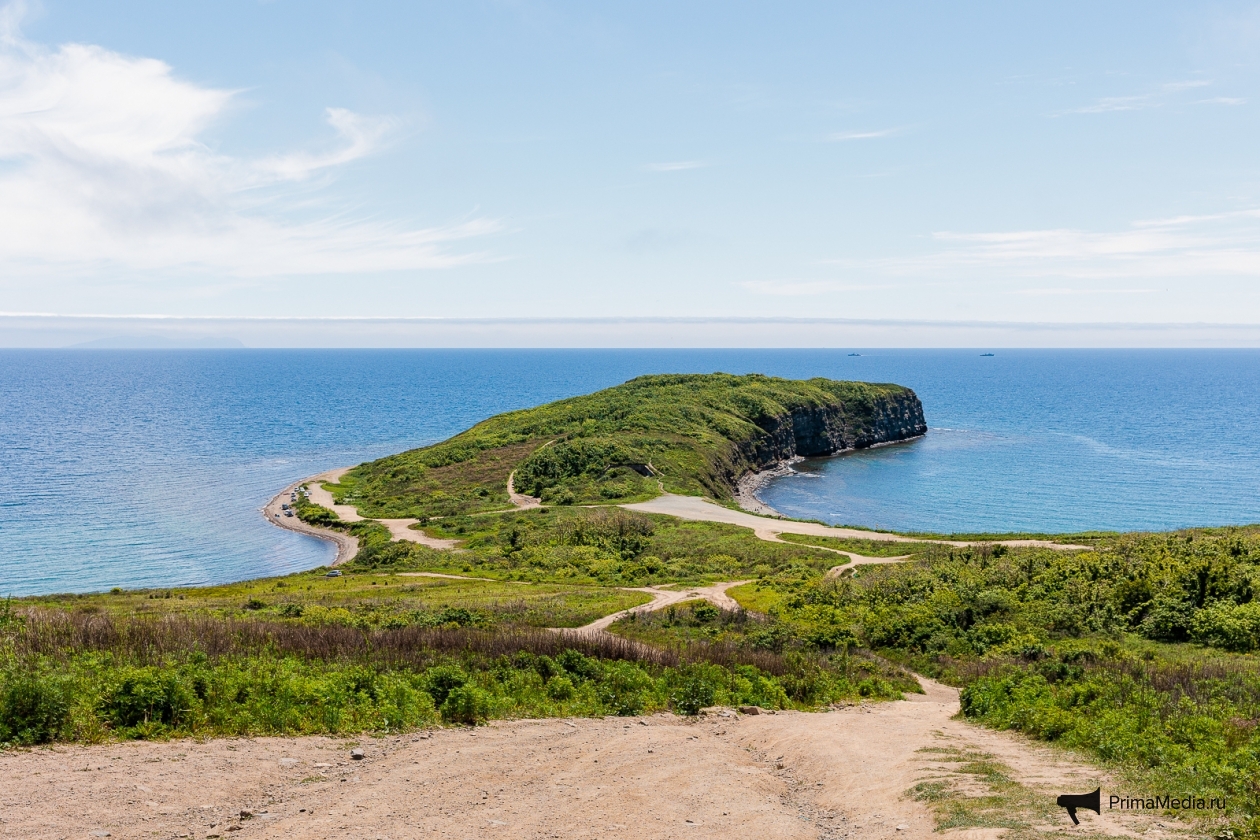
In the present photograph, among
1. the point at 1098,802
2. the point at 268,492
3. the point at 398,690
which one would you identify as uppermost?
the point at 1098,802

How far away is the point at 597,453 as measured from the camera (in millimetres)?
98562

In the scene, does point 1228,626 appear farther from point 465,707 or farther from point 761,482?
point 761,482

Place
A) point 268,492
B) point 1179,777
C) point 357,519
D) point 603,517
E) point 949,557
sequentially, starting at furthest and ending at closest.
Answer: point 268,492, point 357,519, point 603,517, point 949,557, point 1179,777

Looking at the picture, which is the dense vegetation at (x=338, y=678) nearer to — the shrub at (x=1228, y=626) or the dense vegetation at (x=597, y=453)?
the shrub at (x=1228, y=626)

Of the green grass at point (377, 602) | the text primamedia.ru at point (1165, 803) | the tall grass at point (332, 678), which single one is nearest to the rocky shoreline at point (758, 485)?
the green grass at point (377, 602)

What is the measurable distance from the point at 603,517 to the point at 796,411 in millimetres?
78678

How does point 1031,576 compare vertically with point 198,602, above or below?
above

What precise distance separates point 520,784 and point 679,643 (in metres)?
15.3

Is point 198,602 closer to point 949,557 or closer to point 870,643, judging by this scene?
point 870,643

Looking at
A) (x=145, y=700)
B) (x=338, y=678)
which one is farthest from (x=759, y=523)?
(x=145, y=700)

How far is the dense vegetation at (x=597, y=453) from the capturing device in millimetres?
90625

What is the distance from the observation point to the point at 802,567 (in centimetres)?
5378

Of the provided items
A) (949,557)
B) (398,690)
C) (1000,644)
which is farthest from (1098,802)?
(949,557)

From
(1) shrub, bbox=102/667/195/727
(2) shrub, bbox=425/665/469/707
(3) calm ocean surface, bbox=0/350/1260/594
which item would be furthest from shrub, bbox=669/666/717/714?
(3) calm ocean surface, bbox=0/350/1260/594
